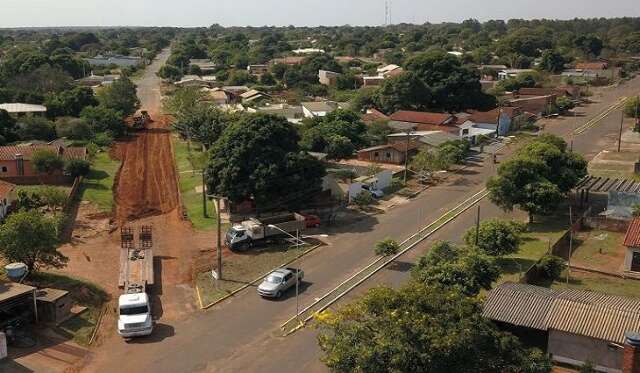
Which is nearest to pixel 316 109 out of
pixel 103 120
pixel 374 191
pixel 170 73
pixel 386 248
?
pixel 103 120

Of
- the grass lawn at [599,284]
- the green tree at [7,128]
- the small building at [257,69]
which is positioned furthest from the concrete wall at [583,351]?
the small building at [257,69]

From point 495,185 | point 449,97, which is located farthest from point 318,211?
point 449,97

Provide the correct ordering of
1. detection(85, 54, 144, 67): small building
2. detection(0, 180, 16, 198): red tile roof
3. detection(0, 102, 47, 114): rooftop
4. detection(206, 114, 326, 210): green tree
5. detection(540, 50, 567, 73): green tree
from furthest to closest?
detection(85, 54, 144, 67): small building < detection(540, 50, 567, 73): green tree < detection(0, 102, 47, 114): rooftop < detection(0, 180, 16, 198): red tile roof < detection(206, 114, 326, 210): green tree

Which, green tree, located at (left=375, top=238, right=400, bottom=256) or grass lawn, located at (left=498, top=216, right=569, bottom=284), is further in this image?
green tree, located at (left=375, top=238, right=400, bottom=256)

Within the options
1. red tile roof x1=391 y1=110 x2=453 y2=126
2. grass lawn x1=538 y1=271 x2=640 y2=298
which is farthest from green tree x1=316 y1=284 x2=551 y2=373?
red tile roof x1=391 y1=110 x2=453 y2=126

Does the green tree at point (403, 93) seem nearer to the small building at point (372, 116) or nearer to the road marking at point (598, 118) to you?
the small building at point (372, 116)

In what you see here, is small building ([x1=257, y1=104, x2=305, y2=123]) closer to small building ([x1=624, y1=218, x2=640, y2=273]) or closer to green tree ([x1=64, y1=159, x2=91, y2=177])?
green tree ([x1=64, y1=159, x2=91, y2=177])
